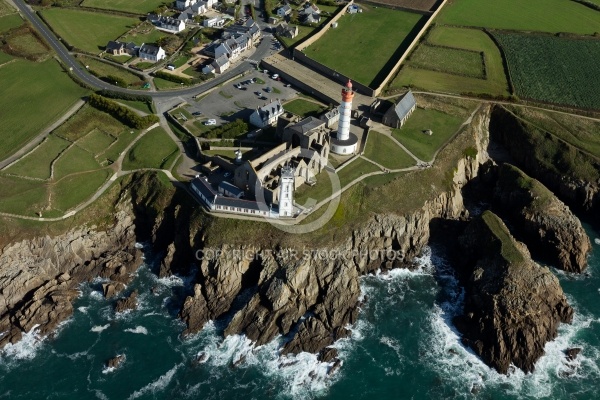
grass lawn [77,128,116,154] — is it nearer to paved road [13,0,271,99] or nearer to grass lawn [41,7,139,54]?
paved road [13,0,271,99]

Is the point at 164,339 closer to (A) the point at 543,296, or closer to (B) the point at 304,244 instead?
(B) the point at 304,244

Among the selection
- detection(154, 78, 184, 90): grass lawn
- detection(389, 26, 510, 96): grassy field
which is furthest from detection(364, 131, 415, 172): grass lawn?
detection(154, 78, 184, 90): grass lawn

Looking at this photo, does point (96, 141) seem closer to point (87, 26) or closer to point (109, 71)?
point (109, 71)

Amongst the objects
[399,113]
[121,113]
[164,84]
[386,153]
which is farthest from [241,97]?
[386,153]

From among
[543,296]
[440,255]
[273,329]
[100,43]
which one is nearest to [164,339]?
[273,329]

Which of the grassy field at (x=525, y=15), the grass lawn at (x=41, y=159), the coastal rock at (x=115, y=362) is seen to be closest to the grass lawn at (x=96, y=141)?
the grass lawn at (x=41, y=159)

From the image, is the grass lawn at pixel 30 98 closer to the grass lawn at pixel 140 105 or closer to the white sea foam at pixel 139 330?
the grass lawn at pixel 140 105
